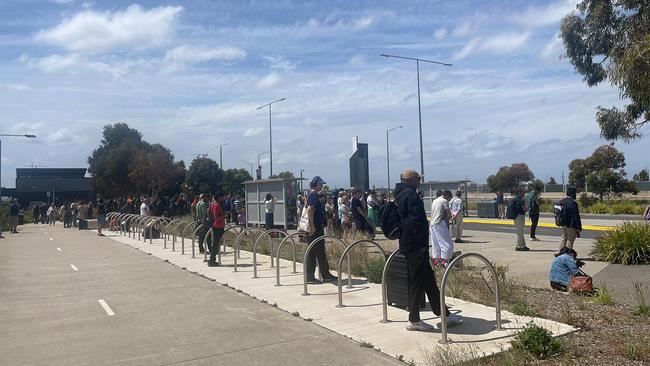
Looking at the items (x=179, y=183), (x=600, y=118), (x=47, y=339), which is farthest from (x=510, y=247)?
(x=179, y=183)

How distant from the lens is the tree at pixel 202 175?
60.8 m

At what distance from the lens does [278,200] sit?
26594 millimetres

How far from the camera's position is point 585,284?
353 inches

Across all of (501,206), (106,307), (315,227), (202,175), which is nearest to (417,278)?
(315,227)

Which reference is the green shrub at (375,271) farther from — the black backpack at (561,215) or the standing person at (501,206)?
the standing person at (501,206)

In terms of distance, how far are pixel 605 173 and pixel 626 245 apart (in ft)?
91.0

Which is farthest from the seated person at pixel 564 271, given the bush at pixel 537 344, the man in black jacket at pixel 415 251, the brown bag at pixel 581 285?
the bush at pixel 537 344

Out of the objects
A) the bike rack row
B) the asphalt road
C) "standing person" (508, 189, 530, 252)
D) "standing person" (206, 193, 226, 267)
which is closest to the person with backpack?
"standing person" (508, 189, 530, 252)

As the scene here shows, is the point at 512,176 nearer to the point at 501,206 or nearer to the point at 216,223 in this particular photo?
the point at 501,206

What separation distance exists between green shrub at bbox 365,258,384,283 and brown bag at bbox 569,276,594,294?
10.4 ft

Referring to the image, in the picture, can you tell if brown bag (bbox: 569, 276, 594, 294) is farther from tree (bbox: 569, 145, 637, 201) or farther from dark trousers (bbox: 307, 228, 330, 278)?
tree (bbox: 569, 145, 637, 201)

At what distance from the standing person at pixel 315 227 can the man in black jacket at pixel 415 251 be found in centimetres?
342

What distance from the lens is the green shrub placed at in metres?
10.7

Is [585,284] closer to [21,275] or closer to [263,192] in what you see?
[21,275]
